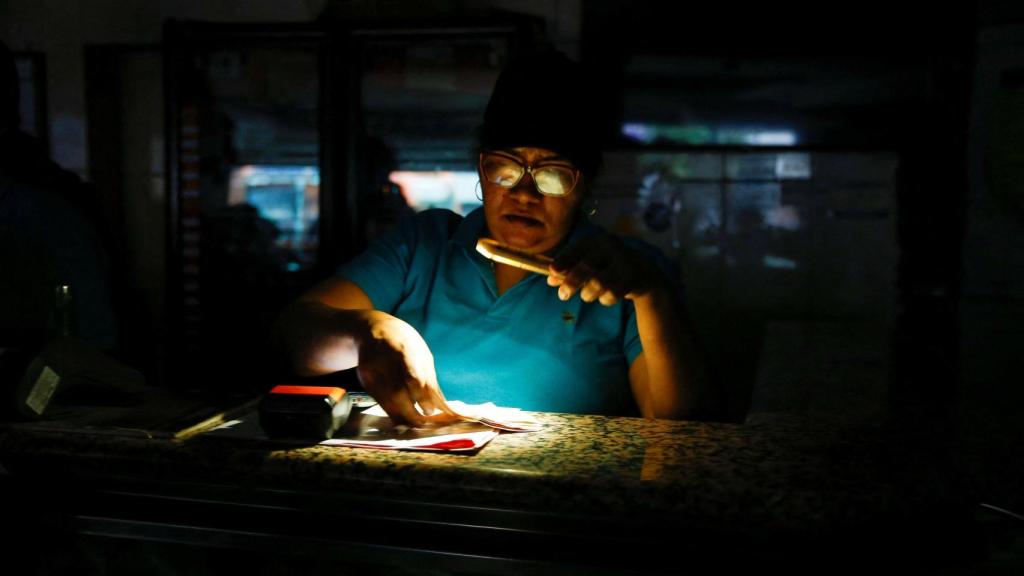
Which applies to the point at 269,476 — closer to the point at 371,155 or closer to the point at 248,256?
the point at 371,155

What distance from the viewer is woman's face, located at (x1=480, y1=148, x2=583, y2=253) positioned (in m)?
1.69

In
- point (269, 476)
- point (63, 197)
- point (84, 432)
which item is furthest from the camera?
point (63, 197)

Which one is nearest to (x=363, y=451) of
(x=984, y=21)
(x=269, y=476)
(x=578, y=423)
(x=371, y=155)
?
(x=269, y=476)

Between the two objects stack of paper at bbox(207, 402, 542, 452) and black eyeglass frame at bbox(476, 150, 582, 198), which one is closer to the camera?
stack of paper at bbox(207, 402, 542, 452)

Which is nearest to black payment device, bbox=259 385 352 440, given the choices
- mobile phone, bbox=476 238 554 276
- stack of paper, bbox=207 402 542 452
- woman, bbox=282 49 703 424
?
stack of paper, bbox=207 402 542 452

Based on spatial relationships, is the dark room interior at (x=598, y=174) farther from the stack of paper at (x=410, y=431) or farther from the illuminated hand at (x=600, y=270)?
the illuminated hand at (x=600, y=270)

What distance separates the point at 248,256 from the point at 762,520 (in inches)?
133

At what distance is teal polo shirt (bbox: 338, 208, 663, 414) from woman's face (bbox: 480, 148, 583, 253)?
0.33 ft

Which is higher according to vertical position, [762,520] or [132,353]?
[762,520]

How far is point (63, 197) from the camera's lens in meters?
2.54

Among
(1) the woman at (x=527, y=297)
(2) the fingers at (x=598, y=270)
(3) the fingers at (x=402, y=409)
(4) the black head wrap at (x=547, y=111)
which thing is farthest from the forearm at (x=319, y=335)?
(4) the black head wrap at (x=547, y=111)

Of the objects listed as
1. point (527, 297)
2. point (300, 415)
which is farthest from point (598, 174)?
point (300, 415)

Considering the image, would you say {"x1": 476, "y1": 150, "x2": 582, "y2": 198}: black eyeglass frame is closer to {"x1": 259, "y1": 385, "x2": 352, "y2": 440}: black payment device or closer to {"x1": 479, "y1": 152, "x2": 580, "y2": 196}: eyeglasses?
{"x1": 479, "y1": 152, "x2": 580, "y2": 196}: eyeglasses

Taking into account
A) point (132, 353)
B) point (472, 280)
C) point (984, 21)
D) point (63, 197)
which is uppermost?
point (984, 21)
